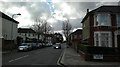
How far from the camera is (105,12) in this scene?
32125 millimetres

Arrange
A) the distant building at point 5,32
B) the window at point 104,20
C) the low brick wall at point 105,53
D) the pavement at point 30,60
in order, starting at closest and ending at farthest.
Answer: the pavement at point 30,60
the low brick wall at point 105,53
the window at point 104,20
the distant building at point 5,32

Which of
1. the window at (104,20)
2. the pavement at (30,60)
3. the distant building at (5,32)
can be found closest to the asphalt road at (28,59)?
the pavement at (30,60)

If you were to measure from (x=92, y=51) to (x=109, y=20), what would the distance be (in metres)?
12.7

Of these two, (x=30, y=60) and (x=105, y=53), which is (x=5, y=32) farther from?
(x=105, y=53)

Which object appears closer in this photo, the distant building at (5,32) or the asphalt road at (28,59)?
the asphalt road at (28,59)

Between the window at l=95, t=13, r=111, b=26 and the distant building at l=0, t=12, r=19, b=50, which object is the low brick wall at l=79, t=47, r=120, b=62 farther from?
the distant building at l=0, t=12, r=19, b=50

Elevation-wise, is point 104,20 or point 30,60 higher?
point 104,20

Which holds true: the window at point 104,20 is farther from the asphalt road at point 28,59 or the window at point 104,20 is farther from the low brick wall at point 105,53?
the low brick wall at point 105,53

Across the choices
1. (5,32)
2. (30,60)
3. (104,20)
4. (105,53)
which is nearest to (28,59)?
(30,60)

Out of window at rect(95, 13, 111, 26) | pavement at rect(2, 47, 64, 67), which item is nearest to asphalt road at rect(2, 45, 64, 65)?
pavement at rect(2, 47, 64, 67)

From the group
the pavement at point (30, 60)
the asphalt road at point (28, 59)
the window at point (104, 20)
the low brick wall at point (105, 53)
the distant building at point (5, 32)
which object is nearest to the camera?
the pavement at point (30, 60)

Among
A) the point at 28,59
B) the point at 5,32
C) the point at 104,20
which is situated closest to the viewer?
the point at 28,59

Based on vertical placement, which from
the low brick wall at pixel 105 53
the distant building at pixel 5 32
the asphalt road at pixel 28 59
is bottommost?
the asphalt road at pixel 28 59

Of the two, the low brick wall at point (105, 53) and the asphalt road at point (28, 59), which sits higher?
the low brick wall at point (105, 53)
